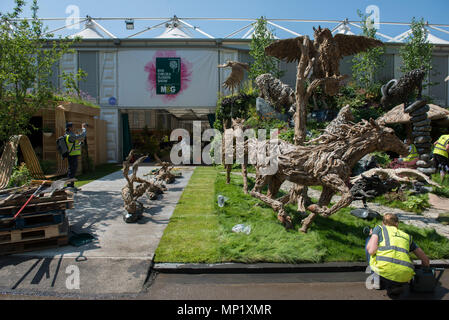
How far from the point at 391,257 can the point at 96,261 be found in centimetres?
386

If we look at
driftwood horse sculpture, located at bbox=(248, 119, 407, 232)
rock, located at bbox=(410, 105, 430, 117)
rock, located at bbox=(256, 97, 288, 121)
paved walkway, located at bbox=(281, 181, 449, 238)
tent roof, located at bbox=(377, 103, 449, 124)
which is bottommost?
paved walkway, located at bbox=(281, 181, 449, 238)

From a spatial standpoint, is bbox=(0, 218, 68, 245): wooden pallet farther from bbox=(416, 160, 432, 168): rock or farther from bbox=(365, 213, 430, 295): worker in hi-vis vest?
bbox=(416, 160, 432, 168): rock

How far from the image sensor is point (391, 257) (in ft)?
9.96

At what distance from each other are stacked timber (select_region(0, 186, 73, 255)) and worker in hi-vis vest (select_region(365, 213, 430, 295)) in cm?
457

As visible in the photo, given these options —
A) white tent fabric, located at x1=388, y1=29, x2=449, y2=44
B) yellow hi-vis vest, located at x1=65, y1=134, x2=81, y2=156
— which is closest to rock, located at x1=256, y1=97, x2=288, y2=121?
yellow hi-vis vest, located at x1=65, y1=134, x2=81, y2=156

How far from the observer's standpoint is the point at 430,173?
30.1ft

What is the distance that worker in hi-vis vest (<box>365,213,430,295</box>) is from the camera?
2975 millimetres

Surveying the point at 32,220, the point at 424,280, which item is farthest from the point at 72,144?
the point at 424,280

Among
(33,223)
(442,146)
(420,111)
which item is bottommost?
(33,223)

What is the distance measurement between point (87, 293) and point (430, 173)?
1071cm

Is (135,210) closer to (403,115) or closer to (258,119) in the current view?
(258,119)

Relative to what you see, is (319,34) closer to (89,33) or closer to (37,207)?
(37,207)

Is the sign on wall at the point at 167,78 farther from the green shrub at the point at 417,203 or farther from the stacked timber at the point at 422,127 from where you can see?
the green shrub at the point at 417,203

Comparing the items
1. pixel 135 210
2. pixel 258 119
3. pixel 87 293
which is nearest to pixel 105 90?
pixel 258 119
